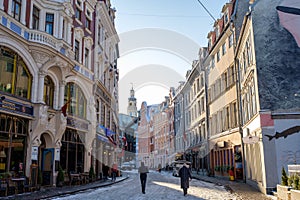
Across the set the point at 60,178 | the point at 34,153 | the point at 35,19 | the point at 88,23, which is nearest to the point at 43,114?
the point at 34,153

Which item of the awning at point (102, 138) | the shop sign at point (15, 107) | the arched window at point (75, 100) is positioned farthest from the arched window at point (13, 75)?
the awning at point (102, 138)

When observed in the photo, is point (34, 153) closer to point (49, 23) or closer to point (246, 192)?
point (49, 23)

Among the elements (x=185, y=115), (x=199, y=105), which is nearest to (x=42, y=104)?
(x=199, y=105)

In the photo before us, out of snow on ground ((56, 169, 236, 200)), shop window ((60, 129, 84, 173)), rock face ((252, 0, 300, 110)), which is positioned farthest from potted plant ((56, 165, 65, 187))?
rock face ((252, 0, 300, 110))

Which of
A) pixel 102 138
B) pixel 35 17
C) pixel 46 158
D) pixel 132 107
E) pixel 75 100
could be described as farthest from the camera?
pixel 132 107

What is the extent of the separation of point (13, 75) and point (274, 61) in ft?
45.1

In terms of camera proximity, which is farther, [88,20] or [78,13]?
[88,20]

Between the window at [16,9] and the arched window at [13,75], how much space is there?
6.86 feet

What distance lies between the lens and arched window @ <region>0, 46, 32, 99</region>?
16.4 meters

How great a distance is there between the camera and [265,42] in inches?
656

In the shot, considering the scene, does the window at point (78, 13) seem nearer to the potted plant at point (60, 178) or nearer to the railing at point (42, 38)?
the railing at point (42, 38)

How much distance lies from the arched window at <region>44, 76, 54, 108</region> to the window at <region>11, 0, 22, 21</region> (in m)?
4.40

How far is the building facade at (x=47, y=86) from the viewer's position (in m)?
16.8

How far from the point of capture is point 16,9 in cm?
1778
